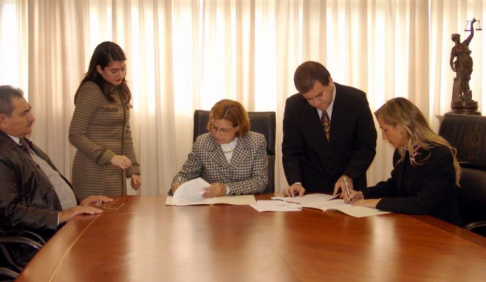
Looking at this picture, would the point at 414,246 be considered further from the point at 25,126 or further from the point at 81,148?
the point at 81,148

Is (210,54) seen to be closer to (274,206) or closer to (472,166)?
(274,206)

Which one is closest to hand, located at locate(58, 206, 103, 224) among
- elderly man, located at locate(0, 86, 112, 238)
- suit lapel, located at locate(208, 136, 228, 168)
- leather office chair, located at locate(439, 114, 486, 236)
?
elderly man, located at locate(0, 86, 112, 238)

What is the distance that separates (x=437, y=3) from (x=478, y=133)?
9.61 feet

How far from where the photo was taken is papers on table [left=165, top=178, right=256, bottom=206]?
2711mm

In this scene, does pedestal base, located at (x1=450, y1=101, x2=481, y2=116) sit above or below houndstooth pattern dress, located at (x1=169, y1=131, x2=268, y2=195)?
above

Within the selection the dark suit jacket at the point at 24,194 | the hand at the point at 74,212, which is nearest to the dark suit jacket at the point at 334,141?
the hand at the point at 74,212

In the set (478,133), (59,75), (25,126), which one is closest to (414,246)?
(478,133)

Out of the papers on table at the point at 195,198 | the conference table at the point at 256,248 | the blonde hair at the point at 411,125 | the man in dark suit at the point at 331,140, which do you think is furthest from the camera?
the man in dark suit at the point at 331,140

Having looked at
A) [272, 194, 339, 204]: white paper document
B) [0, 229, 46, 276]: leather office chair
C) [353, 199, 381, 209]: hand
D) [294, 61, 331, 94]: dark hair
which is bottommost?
[0, 229, 46, 276]: leather office chair

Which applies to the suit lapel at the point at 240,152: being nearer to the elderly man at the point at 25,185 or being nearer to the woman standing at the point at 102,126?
the woman standing at the point at 102,126

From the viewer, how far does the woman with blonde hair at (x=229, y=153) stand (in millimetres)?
3053

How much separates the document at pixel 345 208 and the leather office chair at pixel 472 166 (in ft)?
1.67

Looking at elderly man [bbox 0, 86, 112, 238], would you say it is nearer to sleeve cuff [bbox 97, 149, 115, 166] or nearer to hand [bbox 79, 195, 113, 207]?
hand [bbox 79, 195, 113, 207]

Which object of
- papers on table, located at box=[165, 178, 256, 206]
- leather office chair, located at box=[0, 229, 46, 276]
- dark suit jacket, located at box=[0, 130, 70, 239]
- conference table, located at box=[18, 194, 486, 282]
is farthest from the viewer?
papers on table, located at box=[165, 178, 256, 206]
